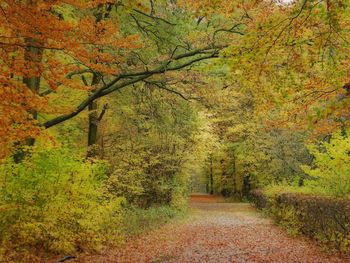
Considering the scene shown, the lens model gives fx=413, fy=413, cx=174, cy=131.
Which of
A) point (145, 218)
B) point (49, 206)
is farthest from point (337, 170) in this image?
point (49, 206)

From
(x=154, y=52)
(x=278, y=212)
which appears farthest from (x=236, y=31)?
(x=278, y=212)

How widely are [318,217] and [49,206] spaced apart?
8396 millimetres

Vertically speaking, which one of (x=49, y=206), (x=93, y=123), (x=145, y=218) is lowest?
(x=145, y=218)

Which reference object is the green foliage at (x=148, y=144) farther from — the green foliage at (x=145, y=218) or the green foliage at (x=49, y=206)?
the green foliage at (x=49, y=206)

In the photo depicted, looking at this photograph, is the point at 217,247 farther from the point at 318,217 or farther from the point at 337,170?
the point at 337,170

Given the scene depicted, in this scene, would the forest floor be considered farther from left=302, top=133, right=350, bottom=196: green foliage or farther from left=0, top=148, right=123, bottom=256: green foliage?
left=302, top=133, right=350, bottom=196: green foliage

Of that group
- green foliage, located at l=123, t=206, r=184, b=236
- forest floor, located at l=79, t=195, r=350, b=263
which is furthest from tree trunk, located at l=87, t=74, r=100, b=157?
forest floor, located at l=79, t=195, r=350, b=263

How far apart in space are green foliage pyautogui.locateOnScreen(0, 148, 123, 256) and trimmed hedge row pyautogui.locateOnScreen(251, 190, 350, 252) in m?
6.59

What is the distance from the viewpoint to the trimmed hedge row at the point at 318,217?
1132 centimetres

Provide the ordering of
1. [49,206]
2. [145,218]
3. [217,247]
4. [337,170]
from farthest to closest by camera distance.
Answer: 1. [145,218]
2. [337,170]
3. [217,247]
4. [49,206]

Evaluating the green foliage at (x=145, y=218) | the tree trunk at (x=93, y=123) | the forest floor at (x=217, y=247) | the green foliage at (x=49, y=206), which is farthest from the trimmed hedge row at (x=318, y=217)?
the tree trunk at (x=93, y=123)

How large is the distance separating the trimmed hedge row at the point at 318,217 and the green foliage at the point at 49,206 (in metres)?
6.59

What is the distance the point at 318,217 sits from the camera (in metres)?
13.4

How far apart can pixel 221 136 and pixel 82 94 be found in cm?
2056
